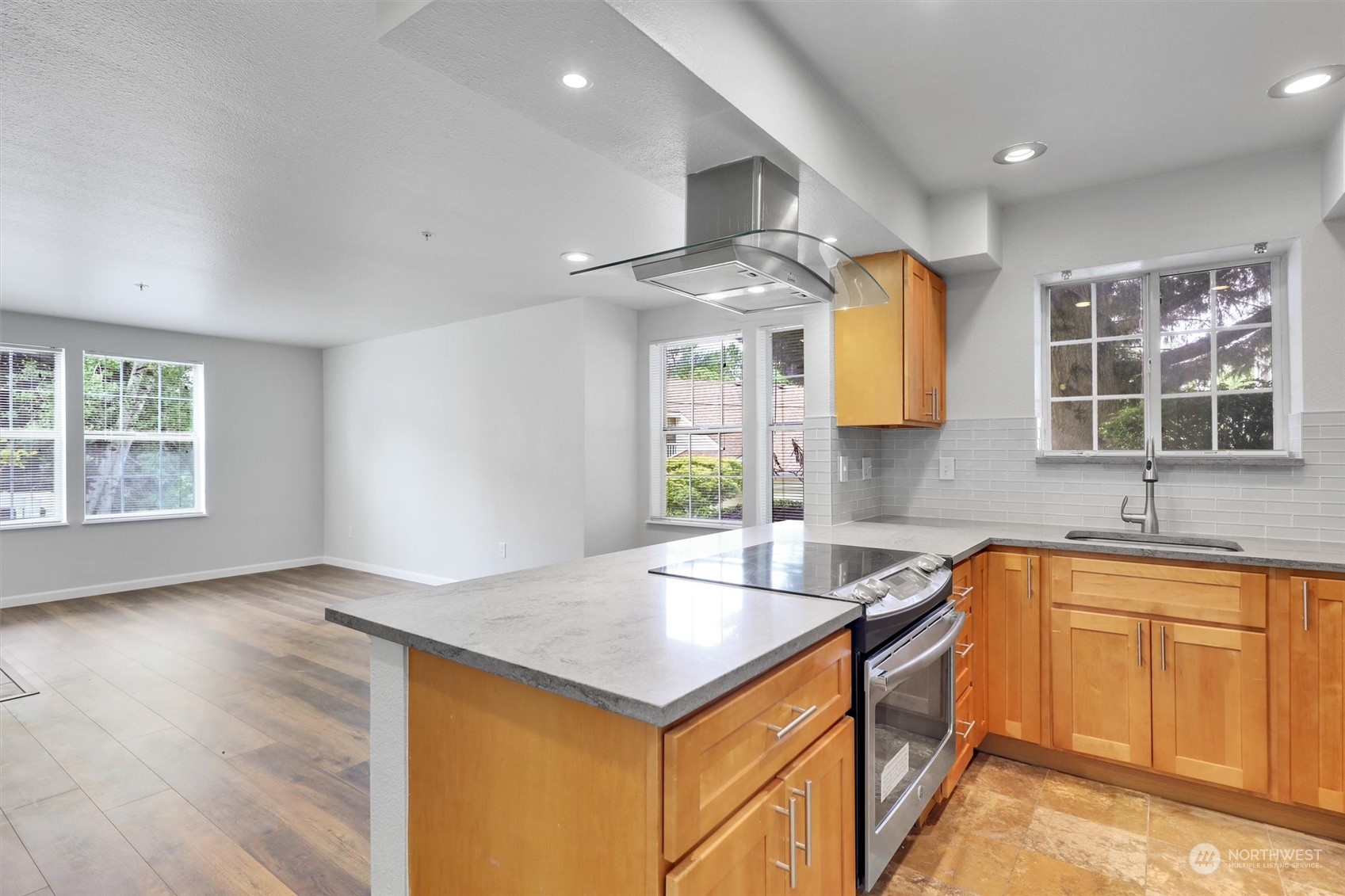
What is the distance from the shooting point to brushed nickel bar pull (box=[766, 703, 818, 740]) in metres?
1.26

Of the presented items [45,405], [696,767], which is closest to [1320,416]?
[696,767]

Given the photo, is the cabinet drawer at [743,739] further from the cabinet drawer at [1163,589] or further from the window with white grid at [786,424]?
the window with white grid at [786,424]

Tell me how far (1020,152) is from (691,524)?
3.30 meters

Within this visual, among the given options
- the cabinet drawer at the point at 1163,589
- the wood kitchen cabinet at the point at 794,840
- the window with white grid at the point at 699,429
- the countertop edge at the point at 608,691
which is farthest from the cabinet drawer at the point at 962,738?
the window with white grid at the point at 699,429

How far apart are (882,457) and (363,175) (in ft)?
9.37

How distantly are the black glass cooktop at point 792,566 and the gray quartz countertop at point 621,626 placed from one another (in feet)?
0.21

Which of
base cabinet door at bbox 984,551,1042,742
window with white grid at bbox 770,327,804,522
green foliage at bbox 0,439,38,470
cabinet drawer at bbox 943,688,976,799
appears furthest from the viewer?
green foliage at bbox 0,439,38,470

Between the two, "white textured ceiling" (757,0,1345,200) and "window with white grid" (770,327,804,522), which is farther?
"window with white grid" (770,327,804,522)

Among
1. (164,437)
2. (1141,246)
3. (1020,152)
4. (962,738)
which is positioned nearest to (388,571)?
(164,437)

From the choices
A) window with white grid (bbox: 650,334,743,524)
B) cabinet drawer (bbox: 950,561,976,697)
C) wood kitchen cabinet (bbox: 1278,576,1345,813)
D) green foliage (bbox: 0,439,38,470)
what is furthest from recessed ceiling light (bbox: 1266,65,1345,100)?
green foliage (bbox: 0,439,38,470)

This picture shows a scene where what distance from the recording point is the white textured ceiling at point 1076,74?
5.94ft

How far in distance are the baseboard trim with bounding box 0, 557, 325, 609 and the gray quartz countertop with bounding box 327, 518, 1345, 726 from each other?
608 cm

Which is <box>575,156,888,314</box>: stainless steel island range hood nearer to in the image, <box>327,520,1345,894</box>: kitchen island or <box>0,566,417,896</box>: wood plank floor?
<box>327,520,1345,894</box>: kitchen island

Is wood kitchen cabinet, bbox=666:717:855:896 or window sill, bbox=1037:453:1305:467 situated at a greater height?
window sill, bbox=1037:453:1305:467
